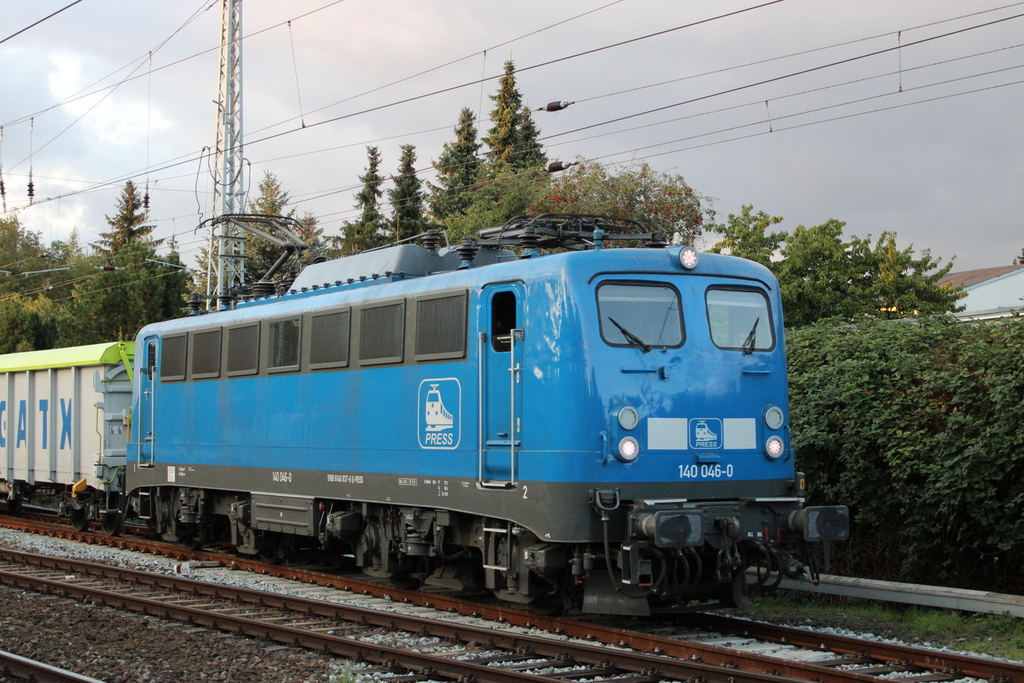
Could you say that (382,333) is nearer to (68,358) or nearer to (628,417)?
(628,417)

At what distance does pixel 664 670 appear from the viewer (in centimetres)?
801

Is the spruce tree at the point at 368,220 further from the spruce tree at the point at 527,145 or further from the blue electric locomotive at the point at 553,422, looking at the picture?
the blue electric locomotive at the point at 553,422

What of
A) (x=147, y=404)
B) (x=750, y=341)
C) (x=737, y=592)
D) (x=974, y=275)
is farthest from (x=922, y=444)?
(x=974, y=275)

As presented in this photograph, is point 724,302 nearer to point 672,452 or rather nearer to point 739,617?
point 672,452

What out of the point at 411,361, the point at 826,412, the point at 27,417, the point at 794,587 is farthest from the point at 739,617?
the point at 27,417

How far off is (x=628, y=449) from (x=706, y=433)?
0.89 meters

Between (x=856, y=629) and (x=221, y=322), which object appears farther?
(x=221, y=322)

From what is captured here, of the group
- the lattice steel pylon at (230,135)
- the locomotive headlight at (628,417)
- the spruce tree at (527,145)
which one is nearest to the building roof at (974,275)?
the spruce tree at (527,145)

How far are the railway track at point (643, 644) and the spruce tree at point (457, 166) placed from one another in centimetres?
4012

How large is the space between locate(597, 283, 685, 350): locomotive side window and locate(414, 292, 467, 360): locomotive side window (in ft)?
5.25

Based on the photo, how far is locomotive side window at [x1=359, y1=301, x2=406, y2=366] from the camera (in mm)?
11219

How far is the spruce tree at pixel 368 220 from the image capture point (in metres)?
53.1

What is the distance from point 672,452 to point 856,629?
2.43m

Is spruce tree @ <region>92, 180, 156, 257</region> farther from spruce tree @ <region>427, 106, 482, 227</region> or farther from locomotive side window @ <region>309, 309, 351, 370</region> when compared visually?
locomotive side window @ <region>309, 309, 351, 370</region>
